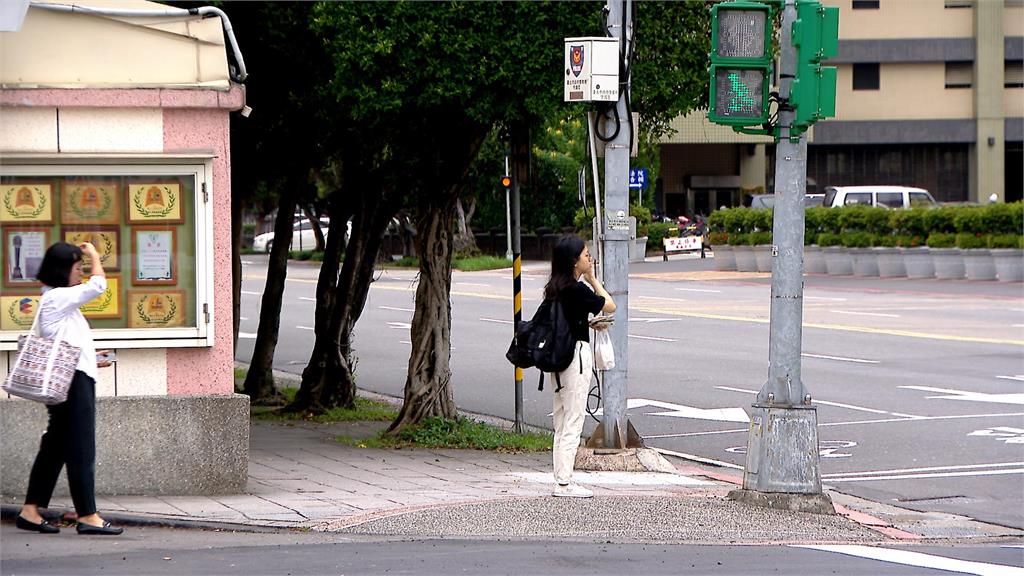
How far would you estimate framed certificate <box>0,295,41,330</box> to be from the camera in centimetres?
990

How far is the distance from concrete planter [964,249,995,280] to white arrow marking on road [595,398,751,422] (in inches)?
809

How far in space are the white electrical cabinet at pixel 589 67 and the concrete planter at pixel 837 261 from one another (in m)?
28.6

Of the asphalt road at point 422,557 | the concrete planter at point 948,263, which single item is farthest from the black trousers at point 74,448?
the concrete planter at point 948,263

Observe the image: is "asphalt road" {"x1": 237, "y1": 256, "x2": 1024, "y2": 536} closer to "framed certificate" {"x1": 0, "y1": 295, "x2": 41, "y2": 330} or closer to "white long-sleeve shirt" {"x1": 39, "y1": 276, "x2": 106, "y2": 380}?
"framed certificate" {"x1": 0, "y1": 295, "x2": 41, "y2": 330}

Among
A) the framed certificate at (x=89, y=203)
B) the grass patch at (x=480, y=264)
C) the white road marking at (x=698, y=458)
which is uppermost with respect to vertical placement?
the framed certificate at (x=89, y=203)

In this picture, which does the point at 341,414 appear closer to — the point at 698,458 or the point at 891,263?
the point at 698,458

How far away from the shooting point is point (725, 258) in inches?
1697

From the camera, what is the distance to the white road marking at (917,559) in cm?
830

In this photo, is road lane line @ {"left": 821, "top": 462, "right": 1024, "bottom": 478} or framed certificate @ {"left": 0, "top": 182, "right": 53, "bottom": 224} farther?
road lane line @ {"left": 821, "top": 462, "right": 1024, "bottom": 478}

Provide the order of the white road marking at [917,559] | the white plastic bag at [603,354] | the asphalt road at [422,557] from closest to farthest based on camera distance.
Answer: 1. the asphalt road at [422,557]
2. the white road marking at [917,559]
3. the white plastic bag at [603,354]

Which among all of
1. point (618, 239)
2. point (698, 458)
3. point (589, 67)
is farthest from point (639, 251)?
point (589, 67)

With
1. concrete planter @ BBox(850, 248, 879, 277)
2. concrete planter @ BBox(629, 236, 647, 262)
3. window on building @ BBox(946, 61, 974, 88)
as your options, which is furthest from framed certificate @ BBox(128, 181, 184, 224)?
window on building @ BBox(946, 61, 974, 88)

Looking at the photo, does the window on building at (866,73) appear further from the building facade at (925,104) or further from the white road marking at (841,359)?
the white road marking at (841,359)

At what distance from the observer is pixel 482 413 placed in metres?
16.7
